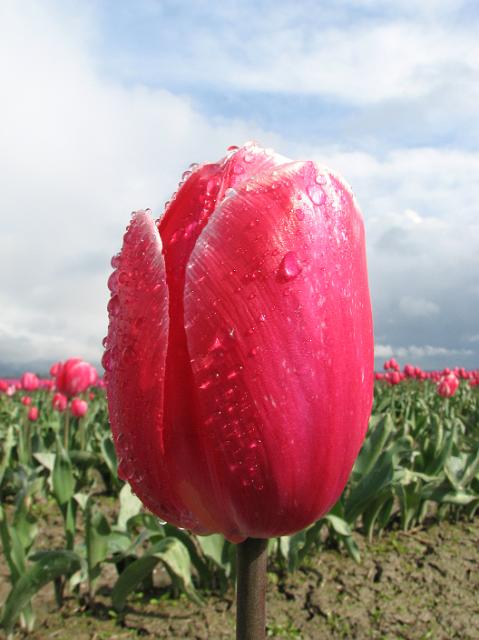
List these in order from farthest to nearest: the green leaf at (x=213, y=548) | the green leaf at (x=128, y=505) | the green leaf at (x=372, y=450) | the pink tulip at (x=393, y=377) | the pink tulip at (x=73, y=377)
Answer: the pink tulip at (x=393, y=377) < the pink tulip at (x=73, y=377) < the green leaf at (x=372, y=450) < the green leaf at (x=128, y=505) < the green leaf at (x=213, y=548)

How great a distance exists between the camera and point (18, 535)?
3.24m

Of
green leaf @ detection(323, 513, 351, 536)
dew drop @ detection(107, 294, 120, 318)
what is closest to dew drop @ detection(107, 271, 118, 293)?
dew drop @ detection(107, 294, 120, 318)

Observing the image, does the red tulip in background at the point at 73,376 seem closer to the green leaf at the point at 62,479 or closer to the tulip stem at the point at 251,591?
the green leaf at the point at 62,479

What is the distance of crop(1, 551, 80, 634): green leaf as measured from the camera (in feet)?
9.25

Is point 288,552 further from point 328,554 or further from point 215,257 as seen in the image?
point 215,257

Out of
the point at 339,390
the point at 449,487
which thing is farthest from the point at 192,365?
the point at 449,487

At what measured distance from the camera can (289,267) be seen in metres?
0.69

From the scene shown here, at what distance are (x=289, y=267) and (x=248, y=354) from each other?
0.10 meters

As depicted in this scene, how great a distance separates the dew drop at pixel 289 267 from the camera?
2.26ft

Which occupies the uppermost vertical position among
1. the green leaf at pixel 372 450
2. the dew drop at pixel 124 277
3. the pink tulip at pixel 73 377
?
the pink tulip at pixel 73 377

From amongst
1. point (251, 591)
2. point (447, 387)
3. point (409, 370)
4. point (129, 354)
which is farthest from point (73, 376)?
point (409, 370)

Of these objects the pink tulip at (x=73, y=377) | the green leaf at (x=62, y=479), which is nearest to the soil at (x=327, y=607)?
the green leaf at (x=62, y=479)

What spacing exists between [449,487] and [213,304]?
13.1ft

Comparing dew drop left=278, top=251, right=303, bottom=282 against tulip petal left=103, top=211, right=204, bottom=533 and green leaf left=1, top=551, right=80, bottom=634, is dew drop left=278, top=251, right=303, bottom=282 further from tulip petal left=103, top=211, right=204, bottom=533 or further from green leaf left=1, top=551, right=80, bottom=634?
green leaf left=1, top=551, right=80, bottom=634
